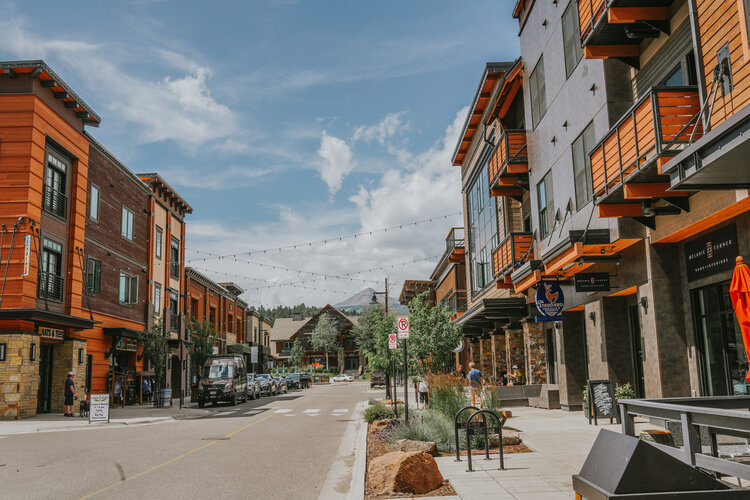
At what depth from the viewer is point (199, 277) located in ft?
155

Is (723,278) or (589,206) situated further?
(589,206)

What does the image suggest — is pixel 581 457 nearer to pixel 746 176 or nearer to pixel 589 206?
pixel 746 176

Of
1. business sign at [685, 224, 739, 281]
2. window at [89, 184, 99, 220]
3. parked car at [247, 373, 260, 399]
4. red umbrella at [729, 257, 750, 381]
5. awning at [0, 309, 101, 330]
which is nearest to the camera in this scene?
red umbrella at [729, 257, 750, 381]

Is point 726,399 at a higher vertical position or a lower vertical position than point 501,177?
lower

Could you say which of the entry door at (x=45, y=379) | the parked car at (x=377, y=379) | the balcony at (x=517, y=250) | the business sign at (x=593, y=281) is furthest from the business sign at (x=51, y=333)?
the parked car at (x=377, y=379)

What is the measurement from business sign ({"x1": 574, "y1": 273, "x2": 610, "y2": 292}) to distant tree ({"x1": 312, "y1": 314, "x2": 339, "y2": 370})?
76.6m

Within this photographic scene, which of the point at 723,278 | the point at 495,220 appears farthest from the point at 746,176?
the point at 495,220

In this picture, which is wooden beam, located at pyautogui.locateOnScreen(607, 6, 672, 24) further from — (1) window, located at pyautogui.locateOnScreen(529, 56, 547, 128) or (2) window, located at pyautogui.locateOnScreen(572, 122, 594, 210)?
(1) window, located at pyautogui.locateOnScreen(529, 56, 547, 128)

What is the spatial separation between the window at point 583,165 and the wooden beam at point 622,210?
3.13m

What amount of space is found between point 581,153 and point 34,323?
1959 centimetres

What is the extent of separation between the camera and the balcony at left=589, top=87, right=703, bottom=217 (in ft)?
34.0

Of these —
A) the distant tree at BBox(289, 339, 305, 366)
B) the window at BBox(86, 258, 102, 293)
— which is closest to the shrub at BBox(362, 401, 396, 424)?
the window at BBox(86, 258, 102, 293)

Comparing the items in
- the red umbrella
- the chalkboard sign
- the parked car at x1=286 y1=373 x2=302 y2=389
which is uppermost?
the red umbrella

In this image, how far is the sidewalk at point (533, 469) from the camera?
309 inches
